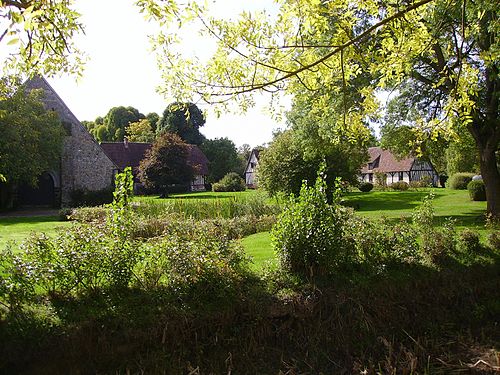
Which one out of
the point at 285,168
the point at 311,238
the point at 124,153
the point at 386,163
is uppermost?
the point at 124,153

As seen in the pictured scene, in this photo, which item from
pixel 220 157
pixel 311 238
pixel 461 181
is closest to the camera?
pixel 311 238

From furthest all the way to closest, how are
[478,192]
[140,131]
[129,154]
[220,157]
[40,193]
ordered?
[140,131] → [220,157] → [129,154] → [40,193] → [478,192]

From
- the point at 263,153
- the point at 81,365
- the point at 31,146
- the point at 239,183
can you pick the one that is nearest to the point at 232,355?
the point at 81,365

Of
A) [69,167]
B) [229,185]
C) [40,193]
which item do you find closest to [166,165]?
[69,167]

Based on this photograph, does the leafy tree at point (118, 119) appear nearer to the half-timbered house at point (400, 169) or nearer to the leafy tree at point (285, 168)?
the half-timbered house at point (400, 169)

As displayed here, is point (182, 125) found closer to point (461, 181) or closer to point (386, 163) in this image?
point (386, 163)

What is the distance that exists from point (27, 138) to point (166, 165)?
12882mm

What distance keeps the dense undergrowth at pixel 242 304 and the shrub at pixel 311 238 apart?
0.06 ft

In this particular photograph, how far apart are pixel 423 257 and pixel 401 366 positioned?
2814mm

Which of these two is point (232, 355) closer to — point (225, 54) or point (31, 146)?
point (225, 54)

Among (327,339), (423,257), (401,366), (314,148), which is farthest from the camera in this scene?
(314,148)

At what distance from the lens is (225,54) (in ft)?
17.4

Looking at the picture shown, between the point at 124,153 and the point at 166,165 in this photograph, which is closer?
the point at 166,165

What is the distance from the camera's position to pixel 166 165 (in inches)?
1380
